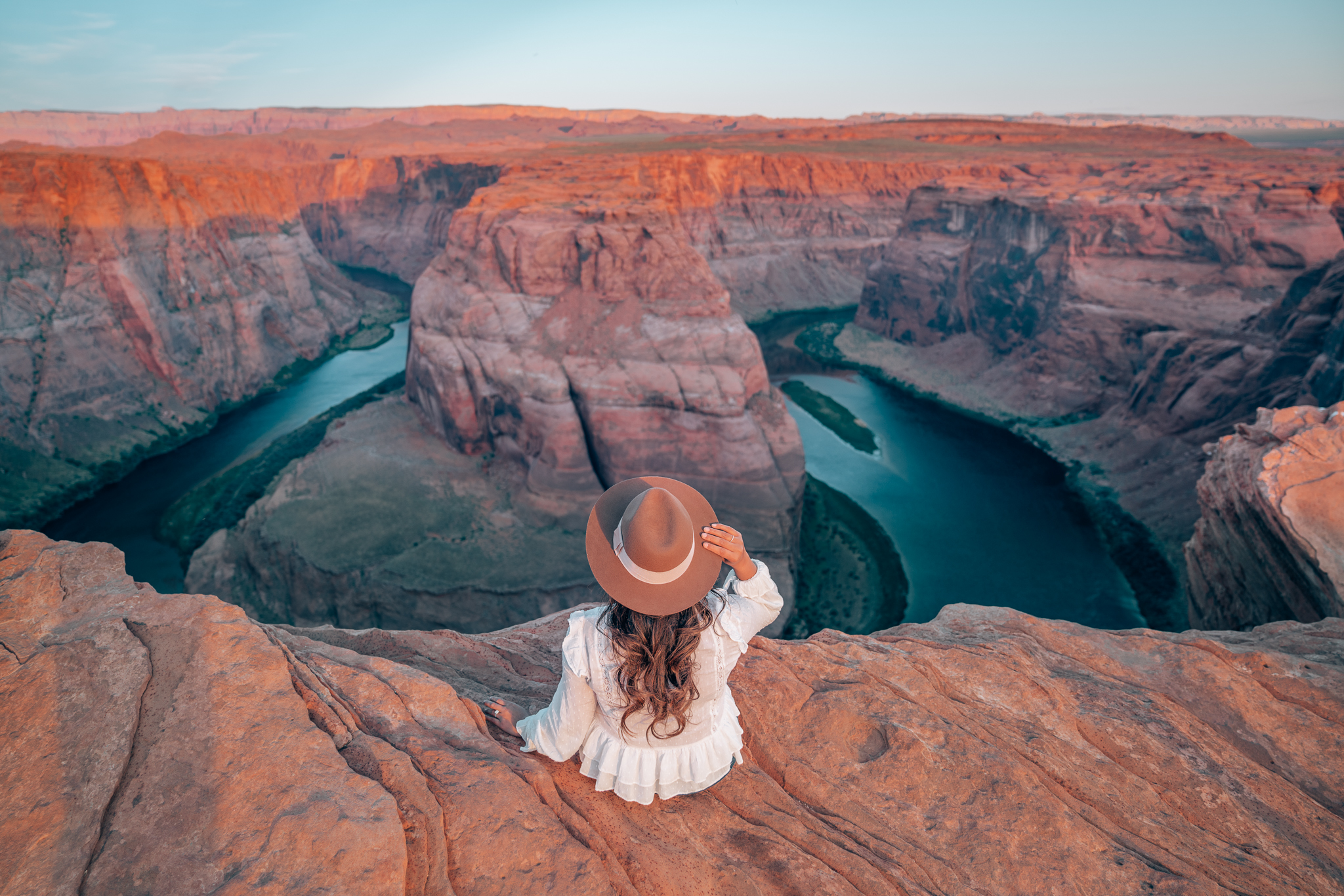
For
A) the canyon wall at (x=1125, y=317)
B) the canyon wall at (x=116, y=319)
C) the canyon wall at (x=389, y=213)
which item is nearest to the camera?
the canyon wall at (x=1125, y=317)

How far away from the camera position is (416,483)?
2800cm

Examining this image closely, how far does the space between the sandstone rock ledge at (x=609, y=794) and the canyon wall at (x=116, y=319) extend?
125 ft

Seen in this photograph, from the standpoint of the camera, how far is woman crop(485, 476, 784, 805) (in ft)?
13.2

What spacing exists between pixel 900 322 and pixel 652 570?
6082cm

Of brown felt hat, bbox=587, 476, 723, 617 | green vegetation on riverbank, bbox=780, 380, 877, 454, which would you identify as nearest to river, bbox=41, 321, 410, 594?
brown felt hat, bbox=587, 476, 723, 617

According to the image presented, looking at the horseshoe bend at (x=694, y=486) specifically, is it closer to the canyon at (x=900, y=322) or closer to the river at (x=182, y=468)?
the canyon at (x=900, y=322)

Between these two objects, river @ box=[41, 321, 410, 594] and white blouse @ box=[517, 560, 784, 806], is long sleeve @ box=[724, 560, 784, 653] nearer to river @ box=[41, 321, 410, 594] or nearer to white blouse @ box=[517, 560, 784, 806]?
white blouse @ box=[517, 560, 784, 806]

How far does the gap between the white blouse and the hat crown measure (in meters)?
0.80

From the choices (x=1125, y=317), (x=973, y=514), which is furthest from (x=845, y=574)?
(x=1125, y=317)

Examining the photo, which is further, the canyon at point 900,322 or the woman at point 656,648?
the canyon at point 900,322

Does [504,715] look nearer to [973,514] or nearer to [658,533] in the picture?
[658,533]

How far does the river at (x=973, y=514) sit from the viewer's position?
26.4 m

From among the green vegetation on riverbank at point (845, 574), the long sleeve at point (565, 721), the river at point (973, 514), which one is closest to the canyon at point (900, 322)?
the river at point (973, 514)

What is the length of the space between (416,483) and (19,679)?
78.5 feet
